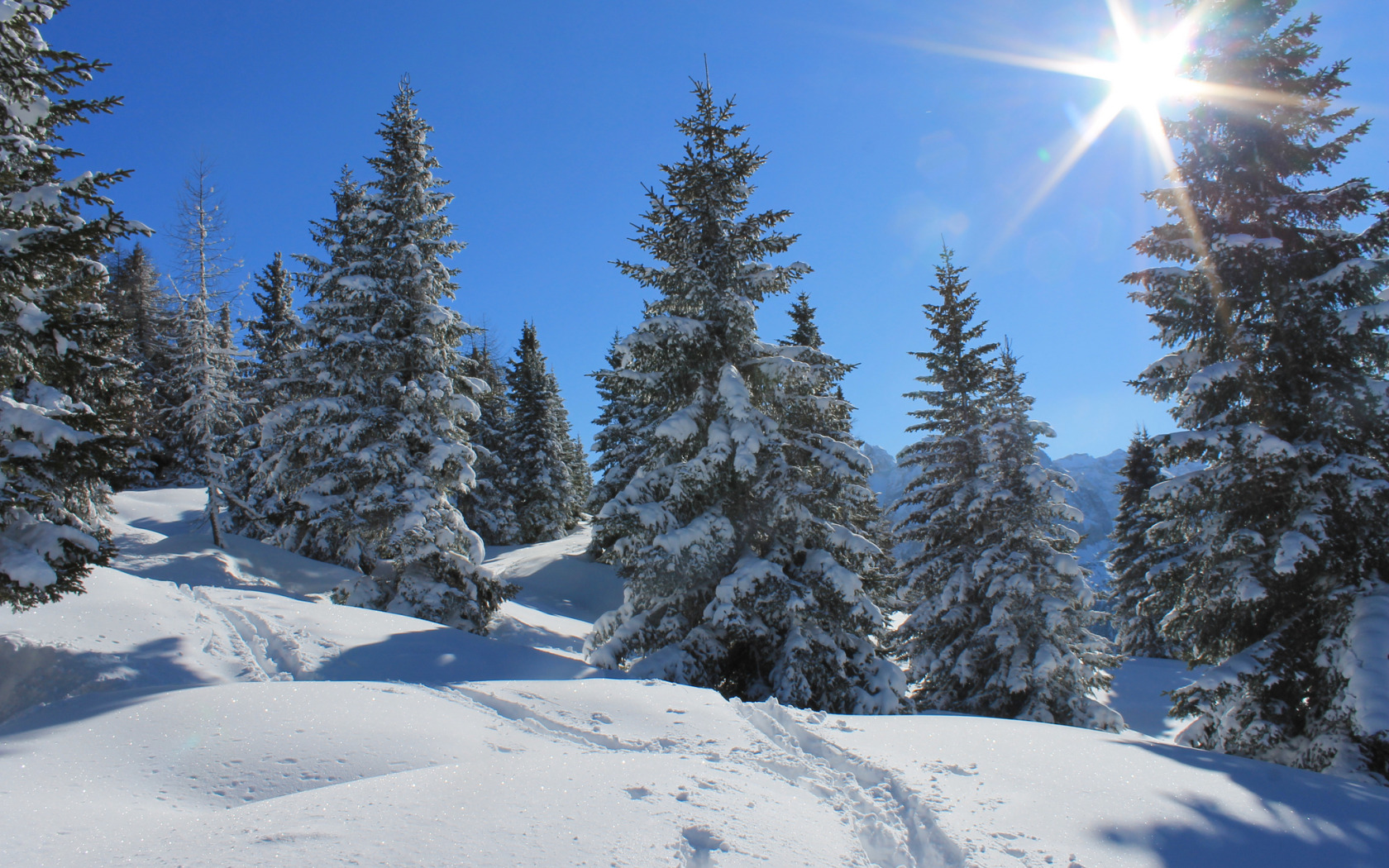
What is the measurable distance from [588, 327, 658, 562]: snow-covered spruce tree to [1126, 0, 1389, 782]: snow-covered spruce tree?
9289 millimetres

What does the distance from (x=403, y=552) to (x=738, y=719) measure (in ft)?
36.1

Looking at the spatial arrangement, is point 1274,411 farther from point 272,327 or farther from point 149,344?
point 149,344

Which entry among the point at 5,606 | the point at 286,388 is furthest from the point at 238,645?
the point at 286,388

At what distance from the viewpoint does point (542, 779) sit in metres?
4.86

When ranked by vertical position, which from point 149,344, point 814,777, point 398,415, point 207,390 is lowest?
point 814,777

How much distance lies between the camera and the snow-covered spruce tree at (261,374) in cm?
2667

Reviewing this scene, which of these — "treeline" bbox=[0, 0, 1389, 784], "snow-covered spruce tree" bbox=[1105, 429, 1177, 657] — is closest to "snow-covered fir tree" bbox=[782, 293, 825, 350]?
"treeline" bbox=[0, 0, 1389, 784]

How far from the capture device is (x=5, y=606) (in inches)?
346

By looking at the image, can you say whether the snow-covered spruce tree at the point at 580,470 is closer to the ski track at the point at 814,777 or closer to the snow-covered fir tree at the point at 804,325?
the snow-covered fir tree at the point at 804,325

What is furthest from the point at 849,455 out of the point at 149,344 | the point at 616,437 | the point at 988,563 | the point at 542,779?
the point at 149,344

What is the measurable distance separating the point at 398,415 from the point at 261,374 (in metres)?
17.0

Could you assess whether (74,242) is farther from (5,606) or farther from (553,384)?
(553,384)

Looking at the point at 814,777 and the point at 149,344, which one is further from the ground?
the point at 149,344

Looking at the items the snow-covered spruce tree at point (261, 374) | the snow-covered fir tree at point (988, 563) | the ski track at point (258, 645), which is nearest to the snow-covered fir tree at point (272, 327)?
the snow-covered spruce tree at point (261, 374)
